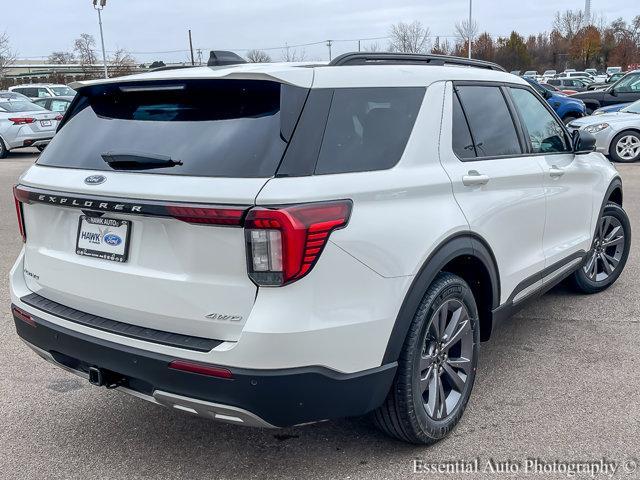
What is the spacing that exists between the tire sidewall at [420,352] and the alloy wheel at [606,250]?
7.71 ft

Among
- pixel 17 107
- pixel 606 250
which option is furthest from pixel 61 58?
pixel 606 250

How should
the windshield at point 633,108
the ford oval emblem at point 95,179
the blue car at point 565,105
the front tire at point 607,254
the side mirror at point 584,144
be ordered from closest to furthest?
1. the ford oval emblem at point 95,179
2. the side mirror at point 584,144
3. the front tire at point 607,254
4. the windshield at point 633,108
5. the blue car at point 565,105

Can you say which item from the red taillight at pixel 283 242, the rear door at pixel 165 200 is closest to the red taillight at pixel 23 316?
the rear door at pixel 165 200

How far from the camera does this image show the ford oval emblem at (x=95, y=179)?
273cm

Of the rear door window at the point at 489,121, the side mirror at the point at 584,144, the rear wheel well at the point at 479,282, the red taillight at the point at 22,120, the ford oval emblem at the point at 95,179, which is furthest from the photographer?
the red taillight at the point at 22,120

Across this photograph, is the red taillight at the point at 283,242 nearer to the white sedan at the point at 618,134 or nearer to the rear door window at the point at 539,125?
the rear door window at the point at 539,125

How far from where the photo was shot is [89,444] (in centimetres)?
324

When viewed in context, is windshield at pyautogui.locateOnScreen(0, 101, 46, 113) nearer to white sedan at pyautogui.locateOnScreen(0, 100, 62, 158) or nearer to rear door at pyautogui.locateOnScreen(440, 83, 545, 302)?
white sedan at pyautogui.locateOnScreen(0, 100, 62, 158)

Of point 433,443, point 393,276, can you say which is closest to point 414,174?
point 393,276

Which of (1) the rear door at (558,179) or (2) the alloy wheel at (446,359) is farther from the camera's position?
(1) the rear door at (558,179)

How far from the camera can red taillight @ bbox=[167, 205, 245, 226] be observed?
7.80ft

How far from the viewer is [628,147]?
13320 millimetres

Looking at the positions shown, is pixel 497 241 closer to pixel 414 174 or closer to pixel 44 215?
pixel 414 174

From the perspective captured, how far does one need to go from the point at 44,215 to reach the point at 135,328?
0.80 m
